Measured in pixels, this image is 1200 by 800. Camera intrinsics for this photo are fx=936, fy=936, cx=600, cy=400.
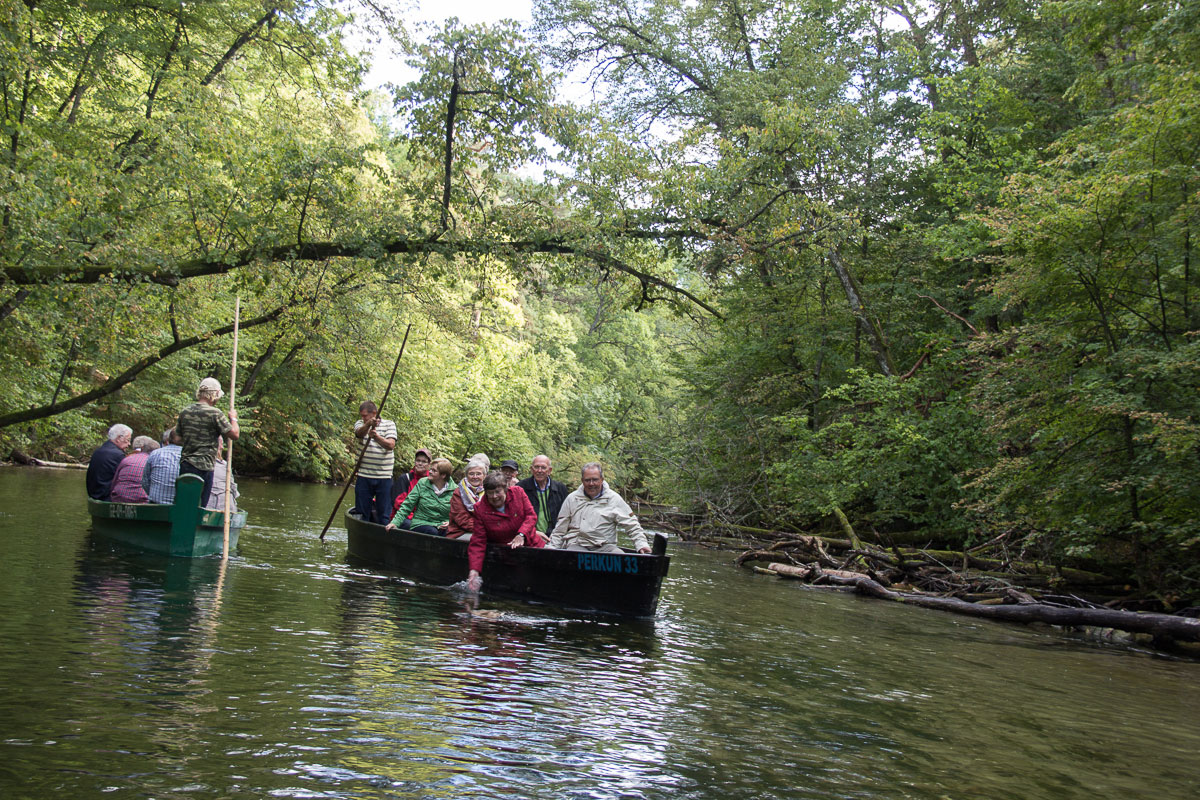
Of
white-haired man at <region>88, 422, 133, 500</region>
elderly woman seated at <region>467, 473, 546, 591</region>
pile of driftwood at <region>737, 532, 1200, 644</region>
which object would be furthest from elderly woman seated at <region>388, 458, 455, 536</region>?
pile of driftwood at <region>737, 532, 1200, 644</region>

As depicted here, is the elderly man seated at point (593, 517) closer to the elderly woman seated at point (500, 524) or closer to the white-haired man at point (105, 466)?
the elderly woman seated at point (500, 524)

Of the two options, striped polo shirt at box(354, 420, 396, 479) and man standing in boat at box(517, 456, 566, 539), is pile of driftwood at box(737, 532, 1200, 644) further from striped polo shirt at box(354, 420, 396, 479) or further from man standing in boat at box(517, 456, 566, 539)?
striped polo shirt at box(354, 420, 396, 479)

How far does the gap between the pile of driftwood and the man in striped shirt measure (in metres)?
5.84

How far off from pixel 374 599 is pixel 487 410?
2556cm

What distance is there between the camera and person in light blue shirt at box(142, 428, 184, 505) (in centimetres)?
1074

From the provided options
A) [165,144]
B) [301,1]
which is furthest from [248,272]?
[301,1]

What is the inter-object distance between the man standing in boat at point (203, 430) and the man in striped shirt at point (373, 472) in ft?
7.07

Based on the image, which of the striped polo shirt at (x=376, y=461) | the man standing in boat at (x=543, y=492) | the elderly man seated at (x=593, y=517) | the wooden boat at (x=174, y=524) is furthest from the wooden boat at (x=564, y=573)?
the striped polo shirt at (x=376, y=461)

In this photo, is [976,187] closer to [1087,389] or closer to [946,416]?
[946,416]

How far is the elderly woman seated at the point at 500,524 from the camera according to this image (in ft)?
28.8

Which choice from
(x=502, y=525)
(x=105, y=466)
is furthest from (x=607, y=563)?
(x=105, y=466)

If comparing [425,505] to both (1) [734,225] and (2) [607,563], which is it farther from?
(1) [734,225]

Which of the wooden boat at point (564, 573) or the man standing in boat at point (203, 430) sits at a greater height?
the man standing in boat at point (203, 430)

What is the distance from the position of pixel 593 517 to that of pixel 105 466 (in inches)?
257
